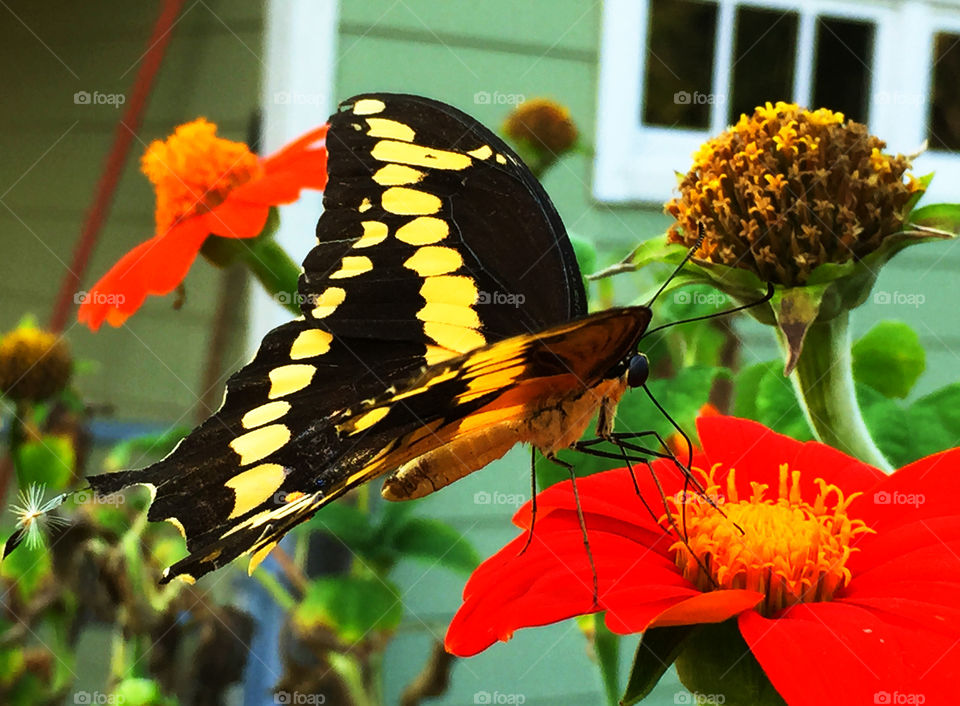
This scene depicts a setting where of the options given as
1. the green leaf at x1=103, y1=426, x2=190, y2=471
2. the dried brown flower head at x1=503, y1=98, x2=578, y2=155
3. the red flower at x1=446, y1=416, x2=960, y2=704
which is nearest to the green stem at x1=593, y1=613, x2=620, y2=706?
the red flower at x1=446, y1=416, x2=960, y2=704

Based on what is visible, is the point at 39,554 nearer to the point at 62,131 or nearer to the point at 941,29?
the point at 62,131

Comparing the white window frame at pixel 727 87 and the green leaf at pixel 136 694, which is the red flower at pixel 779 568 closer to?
the green leaf at pixel 136 694

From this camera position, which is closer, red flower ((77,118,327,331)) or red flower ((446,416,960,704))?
red flower ((446,416,960,704))

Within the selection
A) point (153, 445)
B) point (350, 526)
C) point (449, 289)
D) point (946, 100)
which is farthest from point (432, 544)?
point (946, 100)

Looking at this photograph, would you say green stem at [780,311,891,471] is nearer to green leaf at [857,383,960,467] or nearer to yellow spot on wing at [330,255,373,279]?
green leaf at [857,383,960,467]

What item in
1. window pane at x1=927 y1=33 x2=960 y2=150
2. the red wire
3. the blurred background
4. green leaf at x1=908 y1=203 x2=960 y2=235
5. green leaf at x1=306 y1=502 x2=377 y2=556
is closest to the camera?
green leaf at x1=908 y1=203 x2=960 y2=235

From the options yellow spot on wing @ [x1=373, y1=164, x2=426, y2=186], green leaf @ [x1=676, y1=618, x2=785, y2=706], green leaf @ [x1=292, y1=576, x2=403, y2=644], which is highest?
yellow spot on wing @ [x1=373, y1=164, x2=426, y2=186]

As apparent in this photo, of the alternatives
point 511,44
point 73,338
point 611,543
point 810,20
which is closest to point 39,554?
point 73,338
